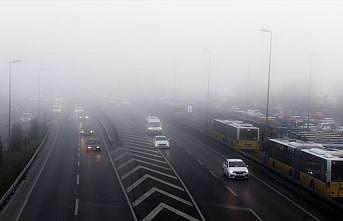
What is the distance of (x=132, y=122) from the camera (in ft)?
279

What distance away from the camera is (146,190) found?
29.8 meters

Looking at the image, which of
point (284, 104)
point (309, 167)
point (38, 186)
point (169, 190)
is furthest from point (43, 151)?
point (284, 104)

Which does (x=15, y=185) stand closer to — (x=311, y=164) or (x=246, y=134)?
(x=311, y=164)

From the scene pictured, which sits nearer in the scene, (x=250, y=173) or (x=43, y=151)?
(x=250, y=173)

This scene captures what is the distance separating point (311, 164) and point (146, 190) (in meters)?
8.64

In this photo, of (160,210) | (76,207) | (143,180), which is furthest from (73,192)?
(160,210)

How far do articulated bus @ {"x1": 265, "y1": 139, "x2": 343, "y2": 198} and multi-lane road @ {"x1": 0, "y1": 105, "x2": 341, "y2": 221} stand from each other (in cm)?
123

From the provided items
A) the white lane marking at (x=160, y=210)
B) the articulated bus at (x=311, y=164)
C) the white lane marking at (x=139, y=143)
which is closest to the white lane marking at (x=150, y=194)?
the white lane marking at (x=160, y=210)

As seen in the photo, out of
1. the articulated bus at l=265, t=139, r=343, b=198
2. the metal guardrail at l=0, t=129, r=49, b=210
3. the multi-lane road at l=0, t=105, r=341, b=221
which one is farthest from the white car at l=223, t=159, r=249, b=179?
the metal guardrail at l=0, t=129, r=49, b=210

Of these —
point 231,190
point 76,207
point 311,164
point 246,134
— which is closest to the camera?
point 76,207

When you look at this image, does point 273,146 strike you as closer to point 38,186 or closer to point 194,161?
point 194,161

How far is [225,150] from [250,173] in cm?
1283

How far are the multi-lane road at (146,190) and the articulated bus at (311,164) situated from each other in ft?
4.03

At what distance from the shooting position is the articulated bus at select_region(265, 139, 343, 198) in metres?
27.4
